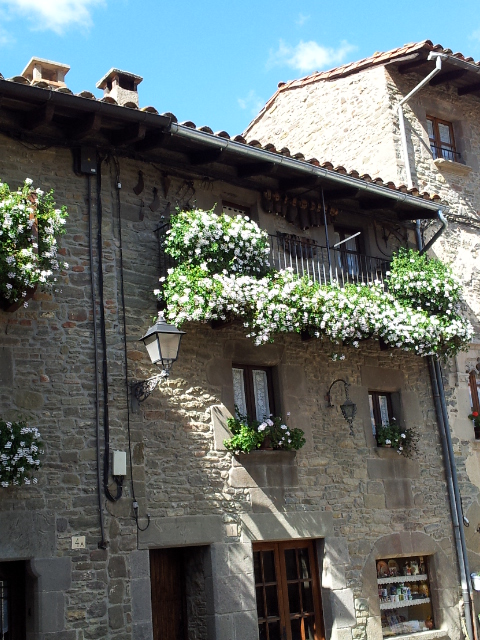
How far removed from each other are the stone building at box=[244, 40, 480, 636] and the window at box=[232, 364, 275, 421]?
10.5 ft

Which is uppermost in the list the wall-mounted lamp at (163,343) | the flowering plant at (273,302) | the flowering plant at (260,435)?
the flowering plant at (273,302)

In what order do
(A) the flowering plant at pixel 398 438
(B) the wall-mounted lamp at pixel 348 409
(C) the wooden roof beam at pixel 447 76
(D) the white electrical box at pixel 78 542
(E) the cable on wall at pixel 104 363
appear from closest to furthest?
(D) the white electrical box at pixel 78 542
(E) the cable on wall at pixel 104 363
(B) the wall-mounted lamp at pixel 348 409
(A) the flowering plant at pixel 398 438
(C) the wooden roof beam at pixel 447 76

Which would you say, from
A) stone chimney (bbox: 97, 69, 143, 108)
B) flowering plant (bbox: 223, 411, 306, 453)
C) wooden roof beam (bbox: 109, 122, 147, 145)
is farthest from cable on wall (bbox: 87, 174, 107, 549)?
flowering plant (bbox: 223, 411, 306, 453)

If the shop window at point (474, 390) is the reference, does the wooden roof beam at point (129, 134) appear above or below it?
above

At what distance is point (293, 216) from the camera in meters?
11.3

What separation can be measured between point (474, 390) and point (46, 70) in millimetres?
7616

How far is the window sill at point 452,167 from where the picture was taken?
13320 mm

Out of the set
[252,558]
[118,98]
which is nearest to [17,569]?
[252,558]

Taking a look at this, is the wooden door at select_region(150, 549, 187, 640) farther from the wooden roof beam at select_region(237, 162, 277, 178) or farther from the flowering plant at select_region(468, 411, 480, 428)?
the flowering plant at select_region(468, 411, 480, 428)

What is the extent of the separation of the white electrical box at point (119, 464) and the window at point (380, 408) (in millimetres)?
4077

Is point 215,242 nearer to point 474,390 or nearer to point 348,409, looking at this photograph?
point 348,409

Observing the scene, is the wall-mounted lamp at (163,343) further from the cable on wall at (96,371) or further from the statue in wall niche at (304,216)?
the statue in wall niche at (304,216)

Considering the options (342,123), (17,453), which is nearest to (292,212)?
(342,123)

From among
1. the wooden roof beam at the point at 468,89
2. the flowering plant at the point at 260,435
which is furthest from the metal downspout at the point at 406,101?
the flowering plant at the point at 260,435
